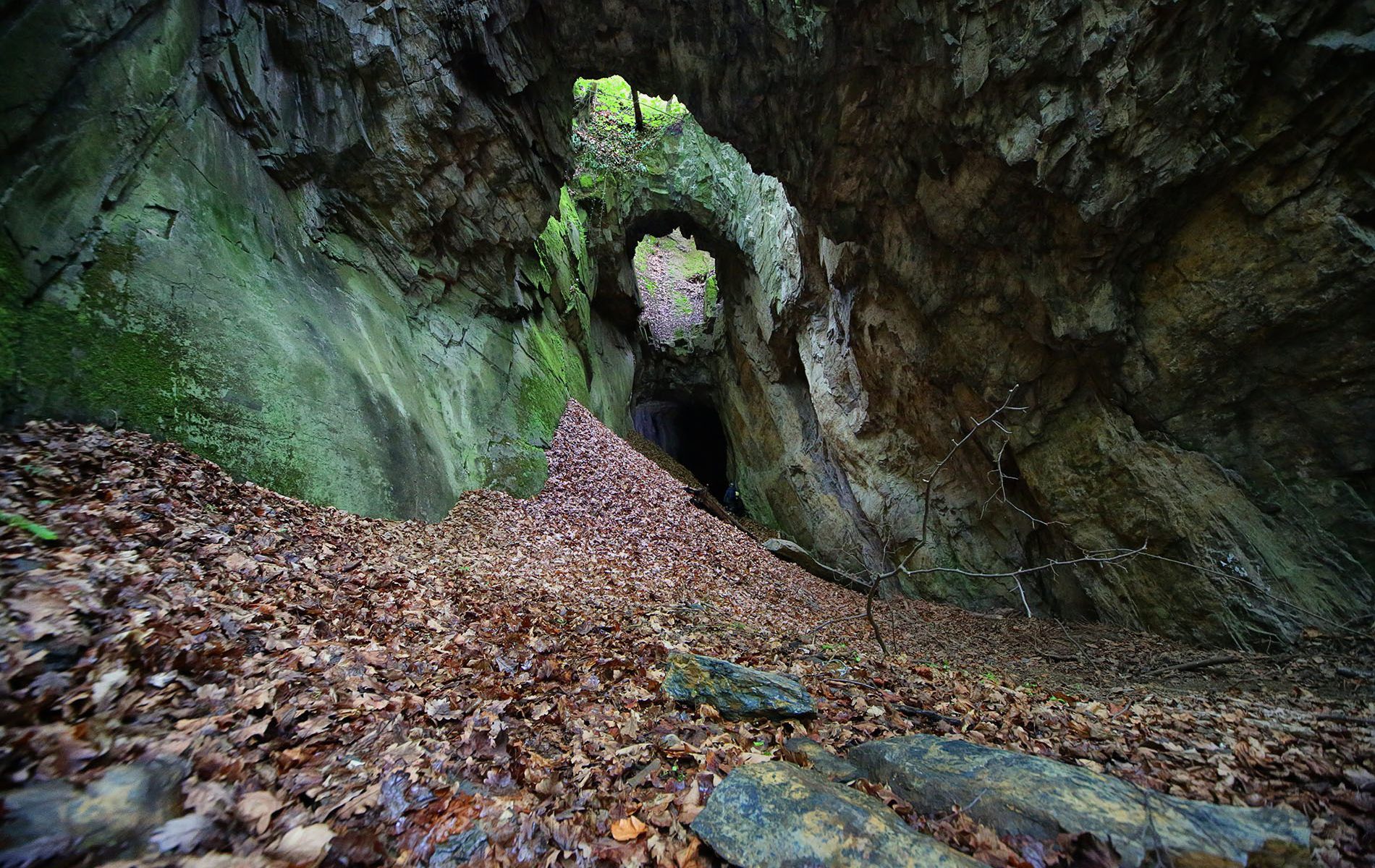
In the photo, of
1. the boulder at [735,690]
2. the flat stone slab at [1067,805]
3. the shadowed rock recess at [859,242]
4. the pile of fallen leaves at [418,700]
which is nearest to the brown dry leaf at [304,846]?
the pile of fallen leaves at [418,700]

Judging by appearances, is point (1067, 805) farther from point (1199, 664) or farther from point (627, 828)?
point (1199, 664)

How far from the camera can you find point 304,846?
2021 millimetres

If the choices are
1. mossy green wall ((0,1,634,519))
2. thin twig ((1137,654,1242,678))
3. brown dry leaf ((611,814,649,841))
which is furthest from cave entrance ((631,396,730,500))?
brown dry leaf ((611,814,649,841))

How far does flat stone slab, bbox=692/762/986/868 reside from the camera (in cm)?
221

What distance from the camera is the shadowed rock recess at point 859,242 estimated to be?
5664mm

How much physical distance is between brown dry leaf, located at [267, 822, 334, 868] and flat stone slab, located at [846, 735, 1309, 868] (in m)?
2.81

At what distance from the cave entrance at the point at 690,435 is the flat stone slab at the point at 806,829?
2375 cm

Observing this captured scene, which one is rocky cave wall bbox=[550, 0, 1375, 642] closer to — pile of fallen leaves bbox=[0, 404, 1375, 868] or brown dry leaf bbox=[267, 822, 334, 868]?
pile of fallen leaves bbox=[0, 404, 1375, 868]

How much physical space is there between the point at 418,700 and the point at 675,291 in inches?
1096

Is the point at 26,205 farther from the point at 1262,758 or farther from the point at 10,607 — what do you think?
the point at 1262,758

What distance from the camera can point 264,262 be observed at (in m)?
7.22

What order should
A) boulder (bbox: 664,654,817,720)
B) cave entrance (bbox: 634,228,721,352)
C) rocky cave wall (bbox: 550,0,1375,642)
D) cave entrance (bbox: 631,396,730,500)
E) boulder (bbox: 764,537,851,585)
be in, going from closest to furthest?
boulder (bbox: 664,654,817,720) < rocky cave wall (bbox: 550,0,1375,642) < boulder (bbox: 764,537,851,585) < cave entrance (bbox: 634,228,721,352) < cave entrance (bbox: 631,396,730,500)

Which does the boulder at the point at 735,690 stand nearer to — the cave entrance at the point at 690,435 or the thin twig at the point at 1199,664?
the thin twig at the point at 1199,664

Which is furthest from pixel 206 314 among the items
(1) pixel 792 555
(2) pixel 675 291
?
(2) pixel 675 291
